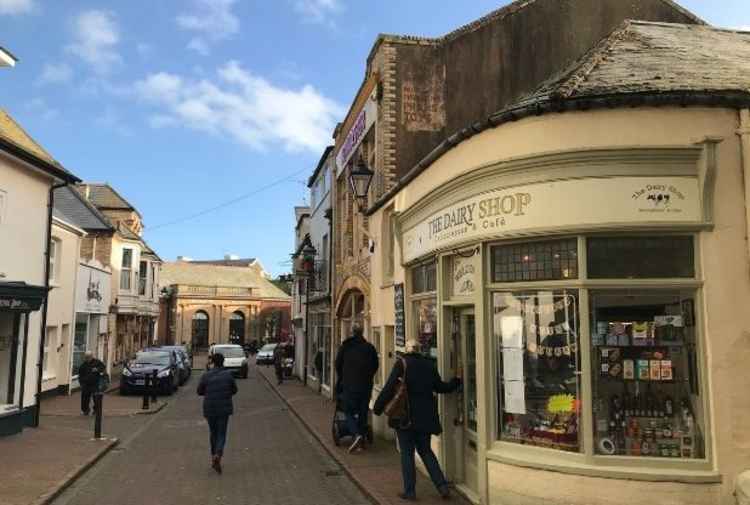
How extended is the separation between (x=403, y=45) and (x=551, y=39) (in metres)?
2.89

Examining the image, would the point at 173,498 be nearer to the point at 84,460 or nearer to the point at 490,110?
the point at 84,460

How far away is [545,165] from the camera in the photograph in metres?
6.77

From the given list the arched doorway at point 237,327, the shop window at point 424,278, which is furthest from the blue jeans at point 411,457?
the arched doorway at point 237,327

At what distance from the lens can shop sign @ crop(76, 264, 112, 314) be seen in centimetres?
2383

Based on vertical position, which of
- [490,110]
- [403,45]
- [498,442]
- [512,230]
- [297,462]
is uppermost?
[403,45]

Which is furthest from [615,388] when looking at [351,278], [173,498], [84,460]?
[351,278]

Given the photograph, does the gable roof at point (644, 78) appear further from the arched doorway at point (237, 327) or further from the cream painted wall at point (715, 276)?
the arched doorway at point (237, 327)

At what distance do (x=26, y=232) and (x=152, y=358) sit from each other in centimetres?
1263

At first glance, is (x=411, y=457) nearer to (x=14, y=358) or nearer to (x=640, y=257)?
(x=640, y=257)

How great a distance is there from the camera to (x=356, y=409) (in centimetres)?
1154

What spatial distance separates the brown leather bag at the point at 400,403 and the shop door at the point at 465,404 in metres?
0.91

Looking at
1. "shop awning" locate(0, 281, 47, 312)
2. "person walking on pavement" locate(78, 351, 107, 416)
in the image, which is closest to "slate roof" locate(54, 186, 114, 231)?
"person walking on pavement" locate(78, 351, 107, 416)

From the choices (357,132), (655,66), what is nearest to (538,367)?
(655,66)

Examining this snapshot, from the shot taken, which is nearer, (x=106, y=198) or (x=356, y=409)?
(x=356, y=409)
